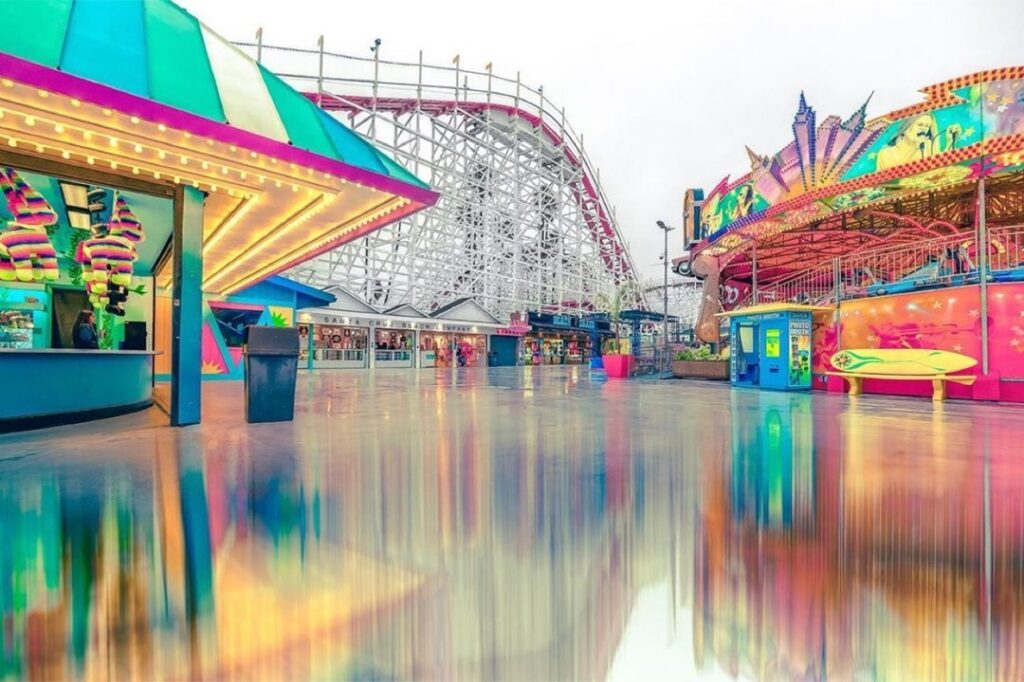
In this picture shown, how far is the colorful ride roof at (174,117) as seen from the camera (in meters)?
3.72

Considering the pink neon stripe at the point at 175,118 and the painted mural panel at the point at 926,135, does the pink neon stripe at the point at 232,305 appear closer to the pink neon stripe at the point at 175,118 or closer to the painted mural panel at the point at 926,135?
the pink neon stripe at the point at 175,118

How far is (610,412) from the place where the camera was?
22.5ft

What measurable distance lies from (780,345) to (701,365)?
3850 millimetres

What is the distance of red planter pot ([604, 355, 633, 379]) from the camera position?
55.0 feet

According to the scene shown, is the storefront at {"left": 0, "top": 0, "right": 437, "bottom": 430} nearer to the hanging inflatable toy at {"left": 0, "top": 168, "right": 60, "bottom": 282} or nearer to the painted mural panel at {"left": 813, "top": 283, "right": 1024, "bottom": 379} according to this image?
the hanging inflatable toy at {"left": 0, "top": 168, "right": 60, "bottom": 282}

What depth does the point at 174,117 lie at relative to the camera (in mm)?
4121

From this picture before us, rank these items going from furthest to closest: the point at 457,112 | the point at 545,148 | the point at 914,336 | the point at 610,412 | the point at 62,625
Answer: the point at 545,148, the point at 457,112, the point at 914,336, the point at 610,412, the point at 62,625

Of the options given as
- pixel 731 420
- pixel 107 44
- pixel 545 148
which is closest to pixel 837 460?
pixel 731 420

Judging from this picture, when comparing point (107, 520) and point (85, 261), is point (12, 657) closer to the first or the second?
point (107, 520)

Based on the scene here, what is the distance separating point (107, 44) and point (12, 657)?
5.11m

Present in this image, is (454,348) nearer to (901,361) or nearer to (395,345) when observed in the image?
(395,345)

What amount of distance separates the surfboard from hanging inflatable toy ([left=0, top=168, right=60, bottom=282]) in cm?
1443

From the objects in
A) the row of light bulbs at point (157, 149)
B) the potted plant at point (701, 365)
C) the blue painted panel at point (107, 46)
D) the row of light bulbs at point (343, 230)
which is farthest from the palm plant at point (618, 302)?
the blue painted panel at point (107, 46)

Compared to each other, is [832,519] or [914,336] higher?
[914,336]
